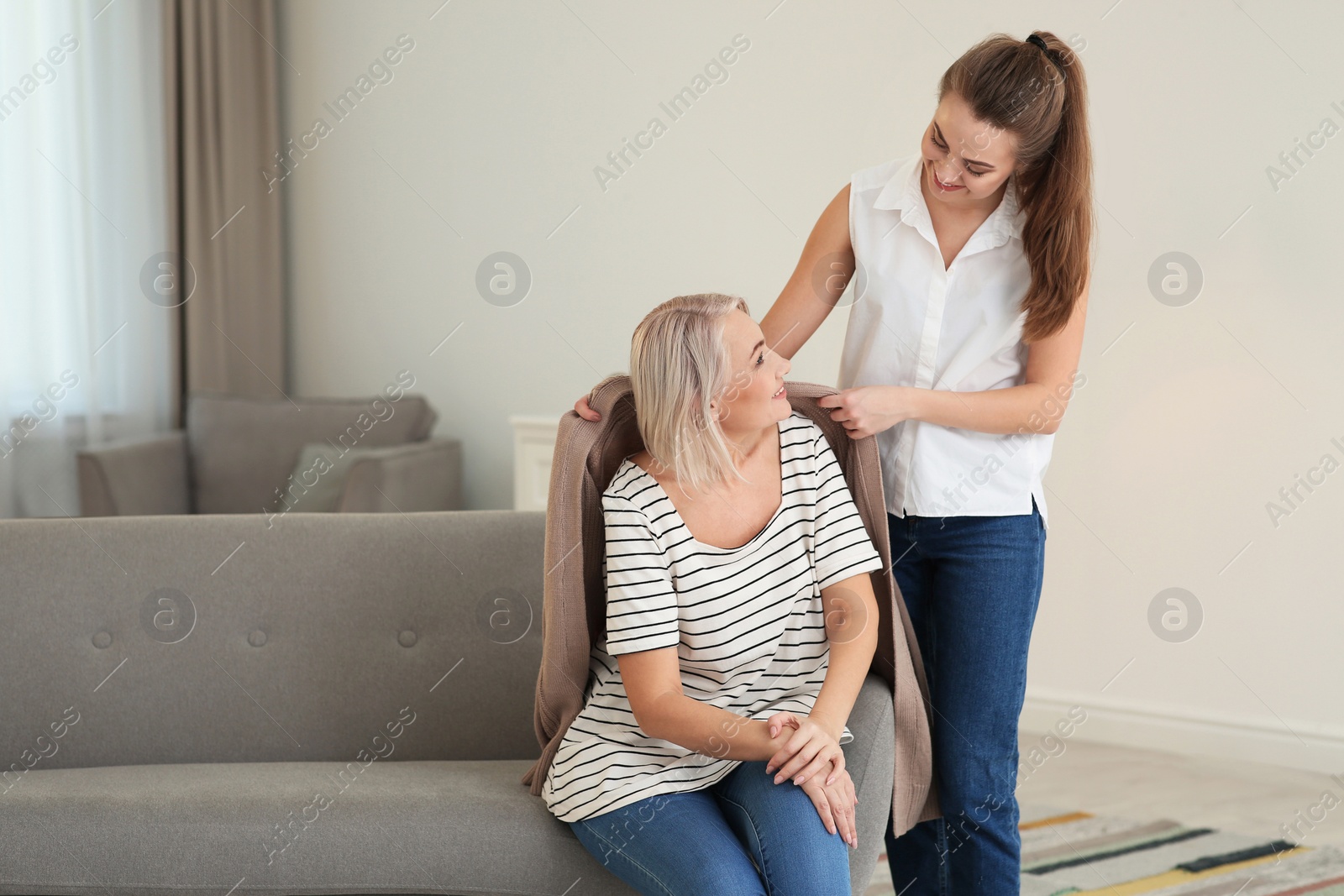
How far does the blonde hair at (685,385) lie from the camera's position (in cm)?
138

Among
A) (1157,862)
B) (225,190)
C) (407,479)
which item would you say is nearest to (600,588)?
(1157,862)

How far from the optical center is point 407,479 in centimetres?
340

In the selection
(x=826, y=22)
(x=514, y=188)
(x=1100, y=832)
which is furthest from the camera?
(x=514, y=188)

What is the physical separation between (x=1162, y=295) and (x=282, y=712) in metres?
2.19

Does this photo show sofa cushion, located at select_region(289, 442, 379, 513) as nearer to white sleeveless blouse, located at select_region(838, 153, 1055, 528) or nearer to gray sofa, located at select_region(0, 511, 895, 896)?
gray sofa, located at select_region(0, 511, 895, 896)

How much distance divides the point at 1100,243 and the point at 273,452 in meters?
2.60

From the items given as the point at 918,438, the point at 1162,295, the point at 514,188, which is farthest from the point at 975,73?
the point at 514,188

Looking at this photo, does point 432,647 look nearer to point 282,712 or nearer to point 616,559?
point 282,712

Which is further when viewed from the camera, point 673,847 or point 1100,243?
point 1100,243

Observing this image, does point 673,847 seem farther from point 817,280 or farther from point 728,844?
point 817,280

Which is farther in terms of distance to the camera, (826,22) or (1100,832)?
(826,22)

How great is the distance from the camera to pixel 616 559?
1.35m

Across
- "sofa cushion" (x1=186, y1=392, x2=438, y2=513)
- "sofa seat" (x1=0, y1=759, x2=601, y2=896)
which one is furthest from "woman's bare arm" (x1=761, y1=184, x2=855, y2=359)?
"sofa cushion" (x1=186, y1=392, x2=438, y2=513)

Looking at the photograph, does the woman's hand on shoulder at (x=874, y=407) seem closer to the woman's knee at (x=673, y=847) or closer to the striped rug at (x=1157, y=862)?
the woman's knee at (x=673, y=847)
